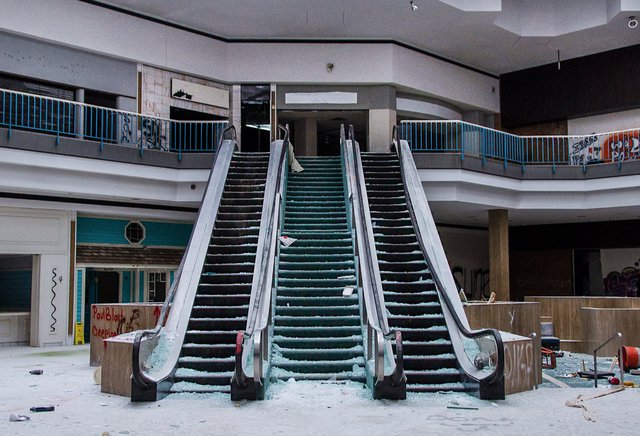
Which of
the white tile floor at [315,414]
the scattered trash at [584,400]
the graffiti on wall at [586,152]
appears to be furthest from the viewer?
the graffiti on wall at [586,152]

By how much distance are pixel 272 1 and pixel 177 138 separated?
16.1 feet

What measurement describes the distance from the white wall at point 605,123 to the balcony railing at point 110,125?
12694mm

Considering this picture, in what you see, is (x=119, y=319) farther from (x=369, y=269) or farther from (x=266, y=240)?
(x=369, y=269)

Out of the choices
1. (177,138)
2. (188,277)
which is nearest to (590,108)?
(177,138)

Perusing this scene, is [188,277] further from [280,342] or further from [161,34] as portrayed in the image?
[161,34]

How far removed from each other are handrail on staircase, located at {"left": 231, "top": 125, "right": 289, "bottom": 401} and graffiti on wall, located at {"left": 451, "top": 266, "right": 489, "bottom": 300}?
14.6 metres

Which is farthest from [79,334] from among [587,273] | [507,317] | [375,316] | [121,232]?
[587,273]

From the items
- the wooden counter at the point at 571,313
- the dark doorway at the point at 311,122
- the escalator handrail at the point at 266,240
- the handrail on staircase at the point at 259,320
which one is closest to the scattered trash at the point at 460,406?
the handrail on staircase at the point at 259,320

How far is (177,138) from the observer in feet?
70.3

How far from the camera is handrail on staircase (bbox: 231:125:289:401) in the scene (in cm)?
930

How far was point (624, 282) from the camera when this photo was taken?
82.9 feet

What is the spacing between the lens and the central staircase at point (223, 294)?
10.3m

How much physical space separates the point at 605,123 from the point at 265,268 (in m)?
17.3

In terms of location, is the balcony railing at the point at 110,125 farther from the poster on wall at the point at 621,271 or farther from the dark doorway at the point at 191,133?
the poster on wall at the point at 621,271
